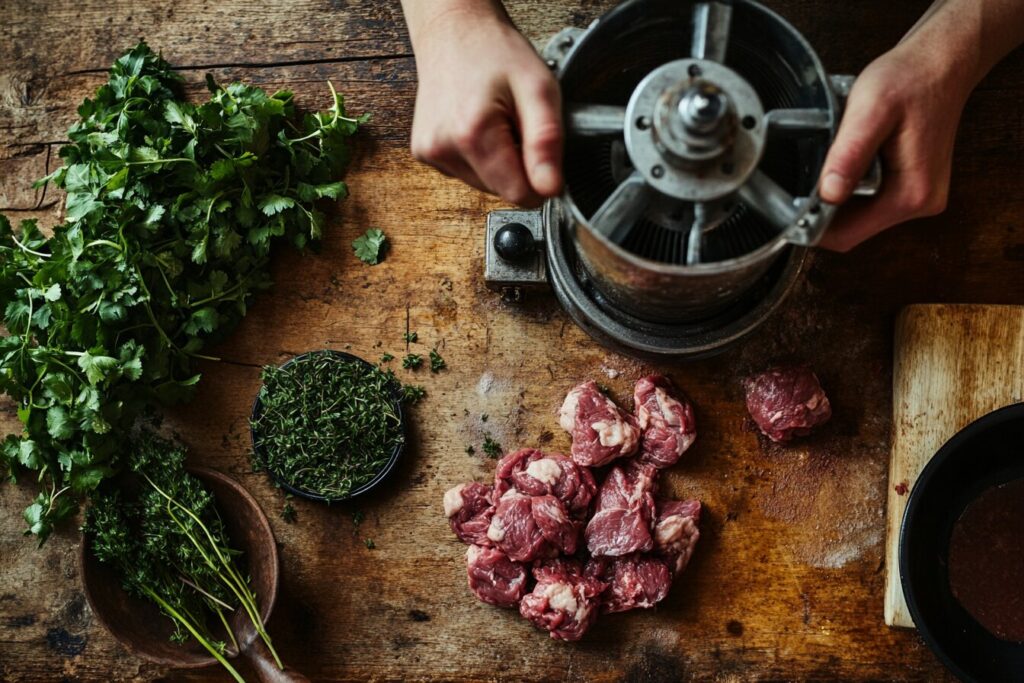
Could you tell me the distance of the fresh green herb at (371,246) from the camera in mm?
2559

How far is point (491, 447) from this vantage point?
8.27 ft

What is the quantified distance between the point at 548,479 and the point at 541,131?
1.14 metres

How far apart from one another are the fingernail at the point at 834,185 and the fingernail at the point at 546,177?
55 cm

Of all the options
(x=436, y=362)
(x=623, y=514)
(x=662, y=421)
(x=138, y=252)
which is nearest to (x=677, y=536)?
(x=623, y=514)

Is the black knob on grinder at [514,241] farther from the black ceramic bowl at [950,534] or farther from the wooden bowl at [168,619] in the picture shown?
the black ceramic bowl at [950,534]

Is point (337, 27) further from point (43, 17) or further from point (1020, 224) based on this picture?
point (1020, 224)

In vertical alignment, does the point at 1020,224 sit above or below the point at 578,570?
above

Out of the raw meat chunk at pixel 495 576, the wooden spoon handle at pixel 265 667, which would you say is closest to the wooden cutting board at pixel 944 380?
the raw meat chunk at pixel 495 576

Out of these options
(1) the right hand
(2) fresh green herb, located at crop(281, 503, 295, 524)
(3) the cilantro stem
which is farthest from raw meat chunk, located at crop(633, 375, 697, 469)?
(3) the cilantro stem

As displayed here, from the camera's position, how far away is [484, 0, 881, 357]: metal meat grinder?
166 centimetres

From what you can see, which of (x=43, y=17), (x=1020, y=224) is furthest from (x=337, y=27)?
(x=1020, y=224)

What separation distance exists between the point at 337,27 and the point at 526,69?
1.15 m

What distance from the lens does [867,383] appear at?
8.21 ft

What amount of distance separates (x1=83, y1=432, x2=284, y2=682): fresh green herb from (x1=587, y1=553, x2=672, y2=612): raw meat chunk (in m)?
1.00
